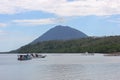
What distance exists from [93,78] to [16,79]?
12.8 m

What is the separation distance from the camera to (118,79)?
5181 cm

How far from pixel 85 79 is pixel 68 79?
2.86 m

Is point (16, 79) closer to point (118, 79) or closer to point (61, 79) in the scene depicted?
point (61, 79)

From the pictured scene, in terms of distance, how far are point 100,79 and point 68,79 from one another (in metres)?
5.10

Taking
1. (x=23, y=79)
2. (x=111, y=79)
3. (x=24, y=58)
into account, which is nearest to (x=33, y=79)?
(x=23, y=79)

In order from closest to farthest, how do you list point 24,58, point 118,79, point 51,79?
point 118,79
point 51,79
point 24,58

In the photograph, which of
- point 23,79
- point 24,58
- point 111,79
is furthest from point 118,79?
point 24,58

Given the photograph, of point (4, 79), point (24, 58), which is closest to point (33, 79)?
point (4, 79)

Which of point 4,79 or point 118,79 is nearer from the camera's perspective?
point 118,79

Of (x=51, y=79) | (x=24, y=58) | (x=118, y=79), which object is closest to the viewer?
(x=118, y=79)

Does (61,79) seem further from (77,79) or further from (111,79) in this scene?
(111,79)

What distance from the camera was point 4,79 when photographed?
58.7 metres

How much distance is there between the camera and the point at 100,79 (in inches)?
2093

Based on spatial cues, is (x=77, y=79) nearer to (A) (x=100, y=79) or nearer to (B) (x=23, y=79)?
(A) (x=100, y=79)
